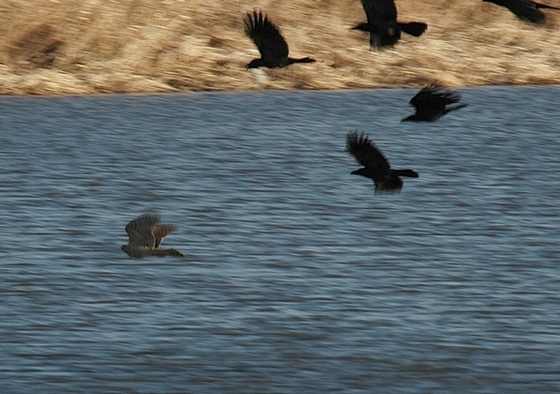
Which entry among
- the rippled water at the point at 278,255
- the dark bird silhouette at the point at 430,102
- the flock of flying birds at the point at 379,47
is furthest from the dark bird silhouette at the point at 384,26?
the rippled water at the point at 278,255

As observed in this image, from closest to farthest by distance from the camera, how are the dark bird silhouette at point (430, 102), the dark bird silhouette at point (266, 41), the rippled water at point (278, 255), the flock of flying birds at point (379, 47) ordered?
the rippled water at point (278, 255)
the flock of flying birds at point (379, 47)
the dark bird silhouette at point (430, 102)
the dark bird silhouette at point (266, 41)

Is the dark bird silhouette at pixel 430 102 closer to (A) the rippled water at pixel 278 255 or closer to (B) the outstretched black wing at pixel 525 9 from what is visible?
(B) the outstretched black wing at pixel 525 9

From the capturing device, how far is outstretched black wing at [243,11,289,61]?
9.16 metres

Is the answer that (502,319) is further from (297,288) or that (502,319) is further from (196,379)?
(196,379)

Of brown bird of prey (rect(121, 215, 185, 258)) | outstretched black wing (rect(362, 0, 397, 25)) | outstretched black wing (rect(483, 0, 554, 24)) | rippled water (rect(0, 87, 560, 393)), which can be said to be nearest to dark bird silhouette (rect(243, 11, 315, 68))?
outstretched black wing (rect(362, 0, 397, 25))

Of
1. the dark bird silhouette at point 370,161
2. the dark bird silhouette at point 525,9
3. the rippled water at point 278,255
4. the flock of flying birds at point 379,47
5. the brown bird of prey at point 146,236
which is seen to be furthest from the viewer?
the brown bird of prey at point 146,236

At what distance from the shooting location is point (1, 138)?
15.8 metres

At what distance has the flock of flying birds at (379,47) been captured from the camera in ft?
26.1

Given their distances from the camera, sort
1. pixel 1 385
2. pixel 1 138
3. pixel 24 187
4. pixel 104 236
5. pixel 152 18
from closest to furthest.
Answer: pixel 1 385 → pixel 104 236 → pixel 24 187 → pixel 1 138 → pixel 152 18

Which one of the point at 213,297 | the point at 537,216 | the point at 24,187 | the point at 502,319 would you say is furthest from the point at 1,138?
the point at 502,319

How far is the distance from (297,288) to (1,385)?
2.43 metres

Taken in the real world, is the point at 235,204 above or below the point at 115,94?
above

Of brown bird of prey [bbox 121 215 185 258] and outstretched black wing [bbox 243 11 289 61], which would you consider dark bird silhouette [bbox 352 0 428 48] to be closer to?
outstretched black wing [bbox 243 11 289 61]

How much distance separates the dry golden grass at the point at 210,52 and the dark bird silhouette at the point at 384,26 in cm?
1071
